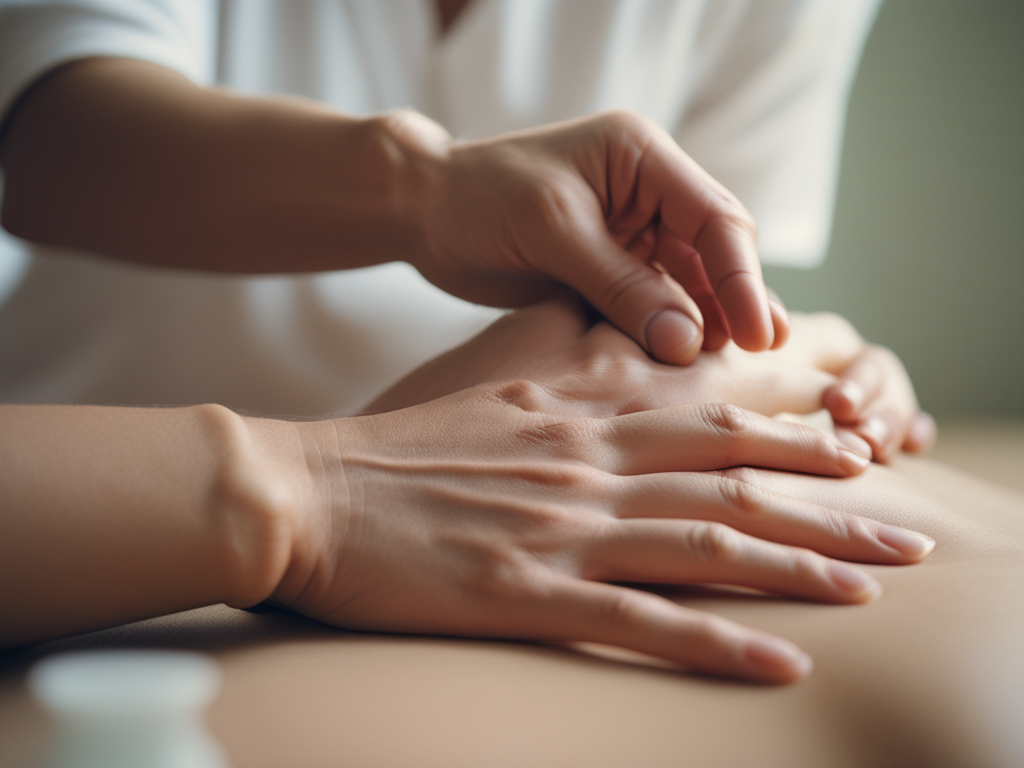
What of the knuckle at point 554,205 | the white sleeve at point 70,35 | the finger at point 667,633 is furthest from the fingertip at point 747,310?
the white sleeve at point 70,35

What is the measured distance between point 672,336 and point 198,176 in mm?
446

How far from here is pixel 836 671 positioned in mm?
329

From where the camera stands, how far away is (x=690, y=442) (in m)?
0.45

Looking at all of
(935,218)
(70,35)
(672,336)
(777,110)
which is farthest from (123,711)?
(935,218)

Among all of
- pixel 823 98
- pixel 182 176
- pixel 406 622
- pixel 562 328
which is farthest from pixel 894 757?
pixel 823 98

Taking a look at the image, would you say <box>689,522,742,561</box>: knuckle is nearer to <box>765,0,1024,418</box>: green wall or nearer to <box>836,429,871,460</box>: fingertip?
<box>836,429,871,460</box>: fingertip

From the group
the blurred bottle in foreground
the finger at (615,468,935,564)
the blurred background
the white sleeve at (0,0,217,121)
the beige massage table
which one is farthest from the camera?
the blurred background

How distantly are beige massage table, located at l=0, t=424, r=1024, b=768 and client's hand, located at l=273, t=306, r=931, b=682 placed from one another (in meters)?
0.01

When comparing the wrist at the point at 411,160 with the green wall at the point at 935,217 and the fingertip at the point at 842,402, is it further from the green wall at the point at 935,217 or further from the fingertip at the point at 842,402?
the green wall at the point at 935,217

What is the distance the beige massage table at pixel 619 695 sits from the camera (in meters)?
0.28

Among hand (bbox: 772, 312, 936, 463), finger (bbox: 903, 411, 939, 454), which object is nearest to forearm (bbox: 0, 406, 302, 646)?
hand (bbox: 772, 312, 936, 463)

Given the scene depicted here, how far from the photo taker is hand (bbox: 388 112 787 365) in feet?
1.75

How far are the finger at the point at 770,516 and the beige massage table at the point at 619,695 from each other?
0.02 metres

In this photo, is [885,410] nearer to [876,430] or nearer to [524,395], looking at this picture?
[876,430]
